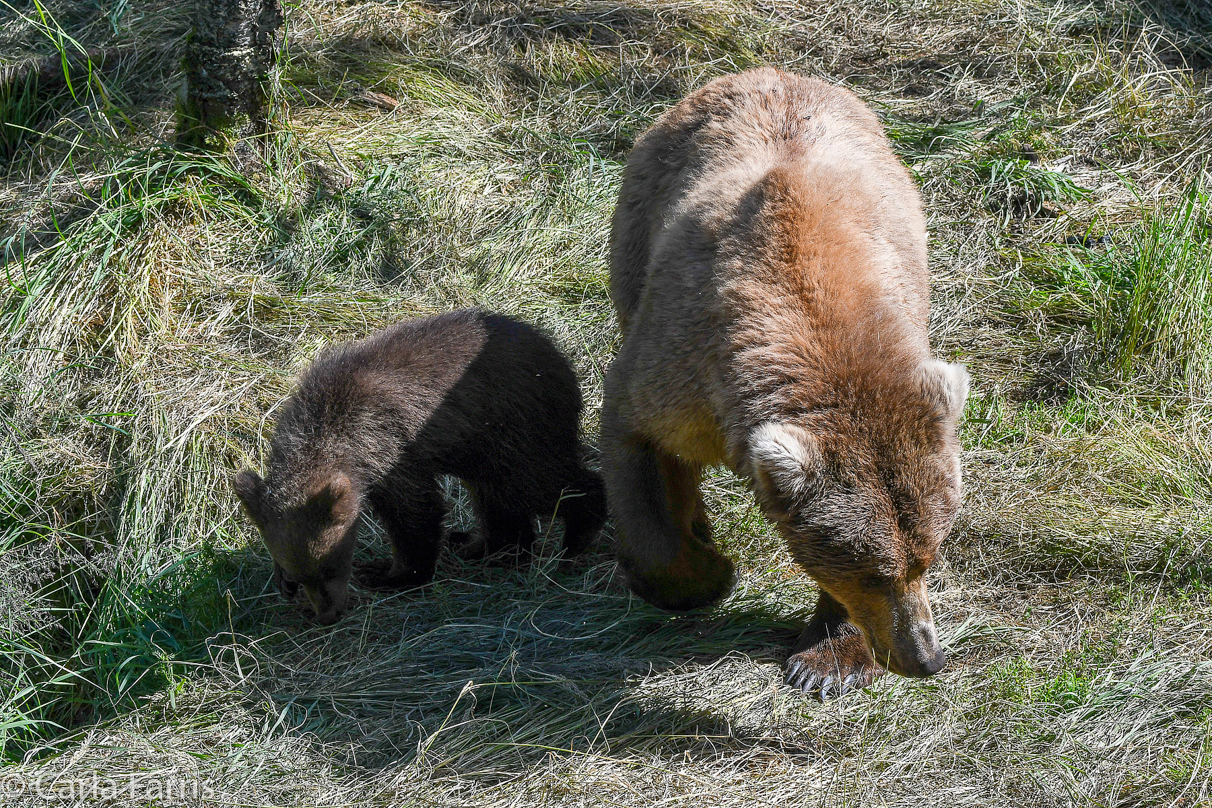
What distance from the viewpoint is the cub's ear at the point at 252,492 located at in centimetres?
501

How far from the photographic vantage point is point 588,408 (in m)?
6.33

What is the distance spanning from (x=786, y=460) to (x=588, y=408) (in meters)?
2.75

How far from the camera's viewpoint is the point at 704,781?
4121 mm


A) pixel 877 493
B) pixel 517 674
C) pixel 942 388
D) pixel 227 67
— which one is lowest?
pixel 517 674

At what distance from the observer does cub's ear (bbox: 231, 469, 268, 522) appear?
16.4ft

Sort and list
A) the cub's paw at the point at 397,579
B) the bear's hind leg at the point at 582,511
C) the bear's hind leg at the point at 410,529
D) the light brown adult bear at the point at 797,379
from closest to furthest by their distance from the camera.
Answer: the light brown adult bear at the point at 797,379 → the bear's hind leg at the point at 410,529 → the cub's paw at the point at 397,579 → the bear's hind leg at the point at 582,511

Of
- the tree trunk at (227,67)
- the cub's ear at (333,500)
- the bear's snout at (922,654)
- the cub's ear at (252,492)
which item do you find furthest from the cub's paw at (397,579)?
the tree trunk at (227,67)

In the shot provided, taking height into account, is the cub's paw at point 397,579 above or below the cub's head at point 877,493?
below

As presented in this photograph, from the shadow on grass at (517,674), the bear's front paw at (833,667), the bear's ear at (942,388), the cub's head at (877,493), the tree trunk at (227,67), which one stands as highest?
the tree trunk at (227,67)

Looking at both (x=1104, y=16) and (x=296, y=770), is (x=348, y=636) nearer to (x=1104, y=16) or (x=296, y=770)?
(x=296, y=770)

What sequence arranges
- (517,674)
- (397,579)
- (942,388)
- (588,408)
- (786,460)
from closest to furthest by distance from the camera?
(786,460) < (942,388) < (517,674) < (397,579) < (588,408)

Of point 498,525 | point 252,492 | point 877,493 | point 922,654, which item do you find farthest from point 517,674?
point 877,493

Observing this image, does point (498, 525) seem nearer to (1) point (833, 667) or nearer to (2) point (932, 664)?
(1) point (833, 667)

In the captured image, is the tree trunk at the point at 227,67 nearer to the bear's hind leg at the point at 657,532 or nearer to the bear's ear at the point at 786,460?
the bear's hind leg at the point at 657,532
